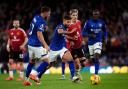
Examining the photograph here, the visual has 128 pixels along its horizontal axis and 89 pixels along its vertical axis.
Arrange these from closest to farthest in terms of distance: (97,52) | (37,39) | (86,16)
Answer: (37,39) < (97,52) < (86,16)

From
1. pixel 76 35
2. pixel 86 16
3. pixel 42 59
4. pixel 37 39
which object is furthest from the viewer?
pixel 86 16

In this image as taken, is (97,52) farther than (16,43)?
No

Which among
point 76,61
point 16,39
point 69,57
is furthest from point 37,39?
point 16,39

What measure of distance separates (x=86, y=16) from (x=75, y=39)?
1541 cm

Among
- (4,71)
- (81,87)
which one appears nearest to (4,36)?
(4,71)

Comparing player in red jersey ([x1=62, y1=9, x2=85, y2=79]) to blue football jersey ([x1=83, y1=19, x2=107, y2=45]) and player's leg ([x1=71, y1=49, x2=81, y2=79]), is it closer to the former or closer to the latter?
player's leg ([x1=71, y1=49, x2=81, y2=79])

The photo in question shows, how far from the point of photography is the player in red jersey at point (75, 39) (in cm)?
1759

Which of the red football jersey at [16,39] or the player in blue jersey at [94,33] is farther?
the red football jersey at [16,39]

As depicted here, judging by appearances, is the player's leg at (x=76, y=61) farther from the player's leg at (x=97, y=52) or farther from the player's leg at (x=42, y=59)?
the player's leg at (x=42, y=59)

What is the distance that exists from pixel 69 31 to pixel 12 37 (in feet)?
13.0

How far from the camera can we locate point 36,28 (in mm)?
16516

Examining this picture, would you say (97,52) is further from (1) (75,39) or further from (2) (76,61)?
(1) (75,39)

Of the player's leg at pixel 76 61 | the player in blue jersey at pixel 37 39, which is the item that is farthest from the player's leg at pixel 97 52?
the player in blue jersey at pixel 37 39

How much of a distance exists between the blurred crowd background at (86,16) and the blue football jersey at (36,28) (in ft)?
38.2
